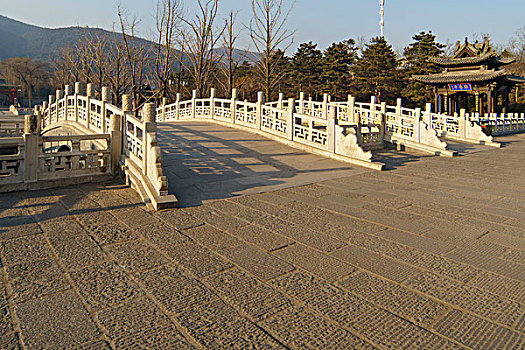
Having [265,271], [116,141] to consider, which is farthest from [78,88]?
[265,271]

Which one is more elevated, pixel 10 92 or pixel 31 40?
pixel 31 40

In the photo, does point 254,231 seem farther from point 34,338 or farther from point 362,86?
point 362,86

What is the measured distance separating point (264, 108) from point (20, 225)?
8479mm

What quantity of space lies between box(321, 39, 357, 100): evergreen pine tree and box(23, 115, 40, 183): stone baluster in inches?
1149

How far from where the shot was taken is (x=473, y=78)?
78.0ft

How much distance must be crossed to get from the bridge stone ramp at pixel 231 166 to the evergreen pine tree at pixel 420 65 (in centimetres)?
2301

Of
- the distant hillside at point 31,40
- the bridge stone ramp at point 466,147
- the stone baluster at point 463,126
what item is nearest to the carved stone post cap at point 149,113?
the bridge stone ramp at point 466,147

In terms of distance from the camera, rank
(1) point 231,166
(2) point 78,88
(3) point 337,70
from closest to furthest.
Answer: (1) point 231,166, (2) point 78,88, (3) point 337,70

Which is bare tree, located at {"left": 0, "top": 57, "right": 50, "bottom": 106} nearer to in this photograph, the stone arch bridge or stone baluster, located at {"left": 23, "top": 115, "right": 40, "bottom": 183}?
the stone arch bridge

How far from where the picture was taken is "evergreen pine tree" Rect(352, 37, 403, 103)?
30.9 m

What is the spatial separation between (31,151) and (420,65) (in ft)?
102

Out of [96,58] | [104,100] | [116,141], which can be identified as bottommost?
[116,141]

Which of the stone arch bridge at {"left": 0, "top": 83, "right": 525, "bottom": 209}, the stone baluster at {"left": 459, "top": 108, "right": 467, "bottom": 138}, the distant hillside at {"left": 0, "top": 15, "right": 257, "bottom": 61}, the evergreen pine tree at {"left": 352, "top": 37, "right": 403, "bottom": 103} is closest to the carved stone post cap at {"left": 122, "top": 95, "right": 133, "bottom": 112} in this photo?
the stone arch bridge at {"left": 0, "top": 83, "right": 525, "bottom": 209}

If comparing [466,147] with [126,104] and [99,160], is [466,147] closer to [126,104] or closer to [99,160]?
[126,104]
